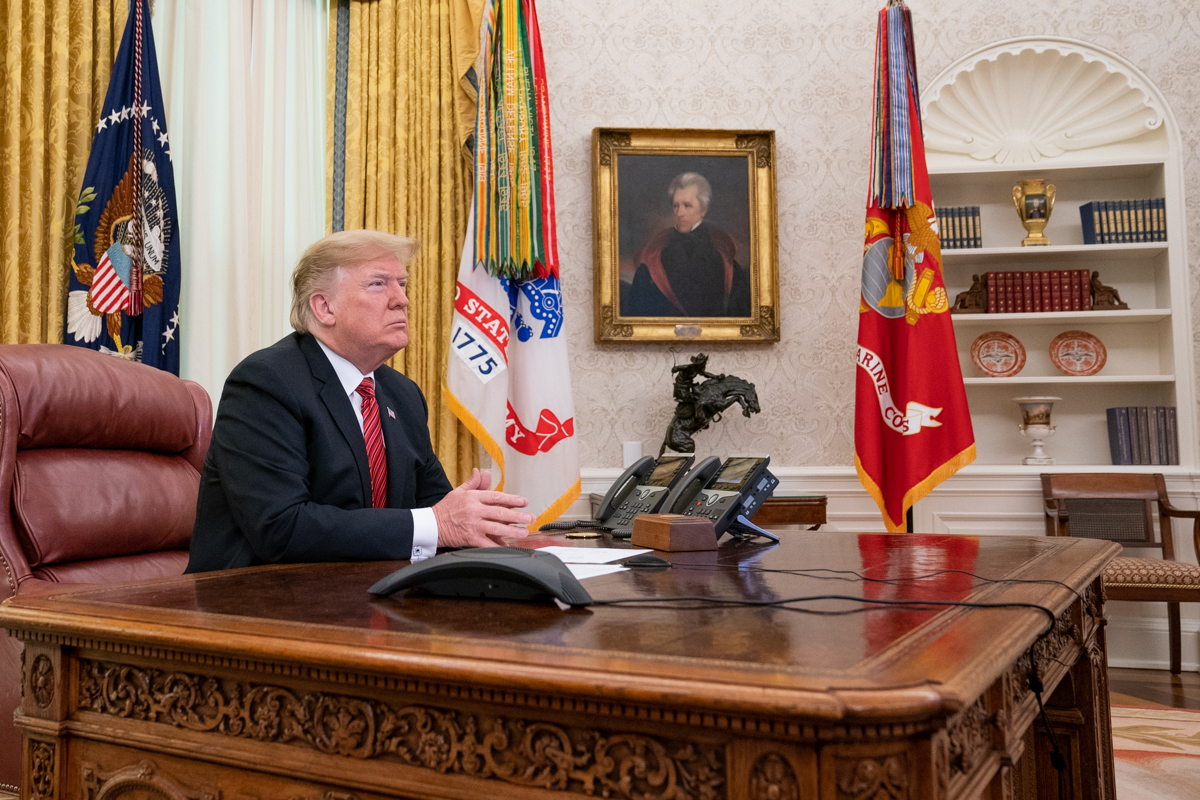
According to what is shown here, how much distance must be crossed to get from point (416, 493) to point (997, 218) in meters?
3.53

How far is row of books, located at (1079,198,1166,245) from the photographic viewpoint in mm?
4164

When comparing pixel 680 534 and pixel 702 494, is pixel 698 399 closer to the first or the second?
pixel 702 494

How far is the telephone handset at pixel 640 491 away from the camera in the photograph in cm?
195

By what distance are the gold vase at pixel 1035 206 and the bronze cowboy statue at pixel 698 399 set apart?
5.37ft

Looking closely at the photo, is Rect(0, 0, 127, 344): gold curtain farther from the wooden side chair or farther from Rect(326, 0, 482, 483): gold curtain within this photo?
the wooden side chair

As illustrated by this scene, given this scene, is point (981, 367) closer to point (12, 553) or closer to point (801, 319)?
point (801, 319)

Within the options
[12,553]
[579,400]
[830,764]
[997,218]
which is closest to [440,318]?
[579,400]

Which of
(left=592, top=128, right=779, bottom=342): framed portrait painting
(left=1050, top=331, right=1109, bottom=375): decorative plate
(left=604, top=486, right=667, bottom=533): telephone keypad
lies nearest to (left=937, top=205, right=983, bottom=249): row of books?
(left=1050, top=331, right=1109, bottom=375): decorative plate

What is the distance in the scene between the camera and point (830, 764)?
649 mm

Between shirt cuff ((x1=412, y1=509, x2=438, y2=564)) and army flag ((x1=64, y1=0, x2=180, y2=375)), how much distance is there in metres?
1.97

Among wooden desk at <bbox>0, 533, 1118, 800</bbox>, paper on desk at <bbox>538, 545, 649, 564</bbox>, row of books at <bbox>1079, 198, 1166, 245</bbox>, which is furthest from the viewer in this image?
row of books at <bbox>1079, 198, 1166, 245</bbox>

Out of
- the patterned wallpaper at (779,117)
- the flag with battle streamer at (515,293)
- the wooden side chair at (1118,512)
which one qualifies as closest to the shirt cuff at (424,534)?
the flag with battle streamer at (515,293)

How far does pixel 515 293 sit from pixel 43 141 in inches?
71.0

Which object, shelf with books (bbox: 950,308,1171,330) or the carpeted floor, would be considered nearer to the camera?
the carpeted floor
